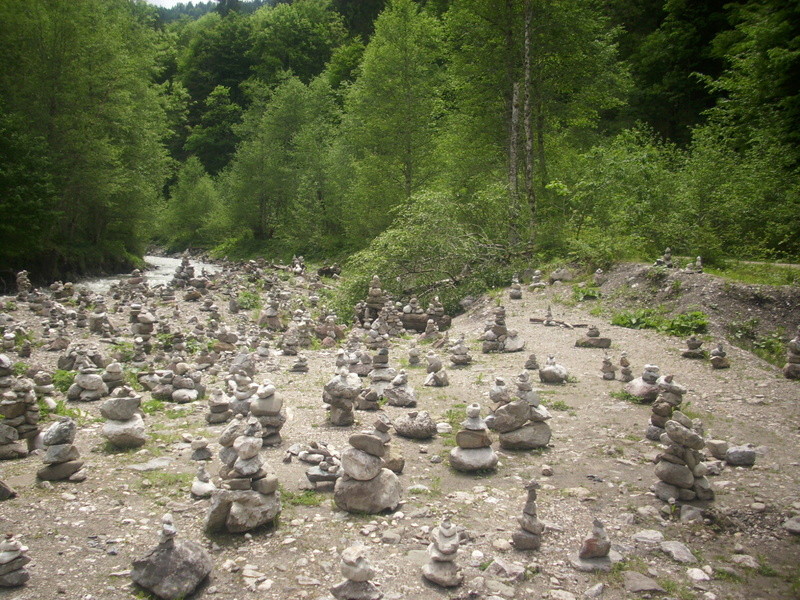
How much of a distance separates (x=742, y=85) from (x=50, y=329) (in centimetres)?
2287

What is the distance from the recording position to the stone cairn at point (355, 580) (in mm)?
3809

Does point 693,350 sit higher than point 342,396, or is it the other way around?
point 342,396

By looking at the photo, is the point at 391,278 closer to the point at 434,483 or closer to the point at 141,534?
the point at 434,483

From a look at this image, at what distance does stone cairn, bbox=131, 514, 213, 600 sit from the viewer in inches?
150

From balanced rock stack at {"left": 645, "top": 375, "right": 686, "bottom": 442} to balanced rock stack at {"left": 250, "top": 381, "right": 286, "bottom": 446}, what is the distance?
4.50 m

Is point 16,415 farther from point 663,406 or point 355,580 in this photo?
point 663,406

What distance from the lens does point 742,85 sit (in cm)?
1928

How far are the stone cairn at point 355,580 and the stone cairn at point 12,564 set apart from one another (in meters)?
2.17

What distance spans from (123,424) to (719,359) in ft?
29.2

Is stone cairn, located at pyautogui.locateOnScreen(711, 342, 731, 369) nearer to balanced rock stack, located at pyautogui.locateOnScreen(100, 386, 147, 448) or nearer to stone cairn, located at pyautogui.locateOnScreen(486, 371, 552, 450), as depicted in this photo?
stone cairn, located at pyautogui.locateOnScreen(486, 371, 552, 450)

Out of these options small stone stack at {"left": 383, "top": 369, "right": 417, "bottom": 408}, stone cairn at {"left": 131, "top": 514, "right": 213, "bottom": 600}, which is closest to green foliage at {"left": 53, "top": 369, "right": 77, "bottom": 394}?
small stone stack at {"left": 383, "top": 369, "right": 417, "bottom": 408}

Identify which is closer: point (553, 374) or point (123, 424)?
point (123, 424)

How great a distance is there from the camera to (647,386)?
777 cm

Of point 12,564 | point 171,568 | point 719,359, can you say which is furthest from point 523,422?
point 12,564
